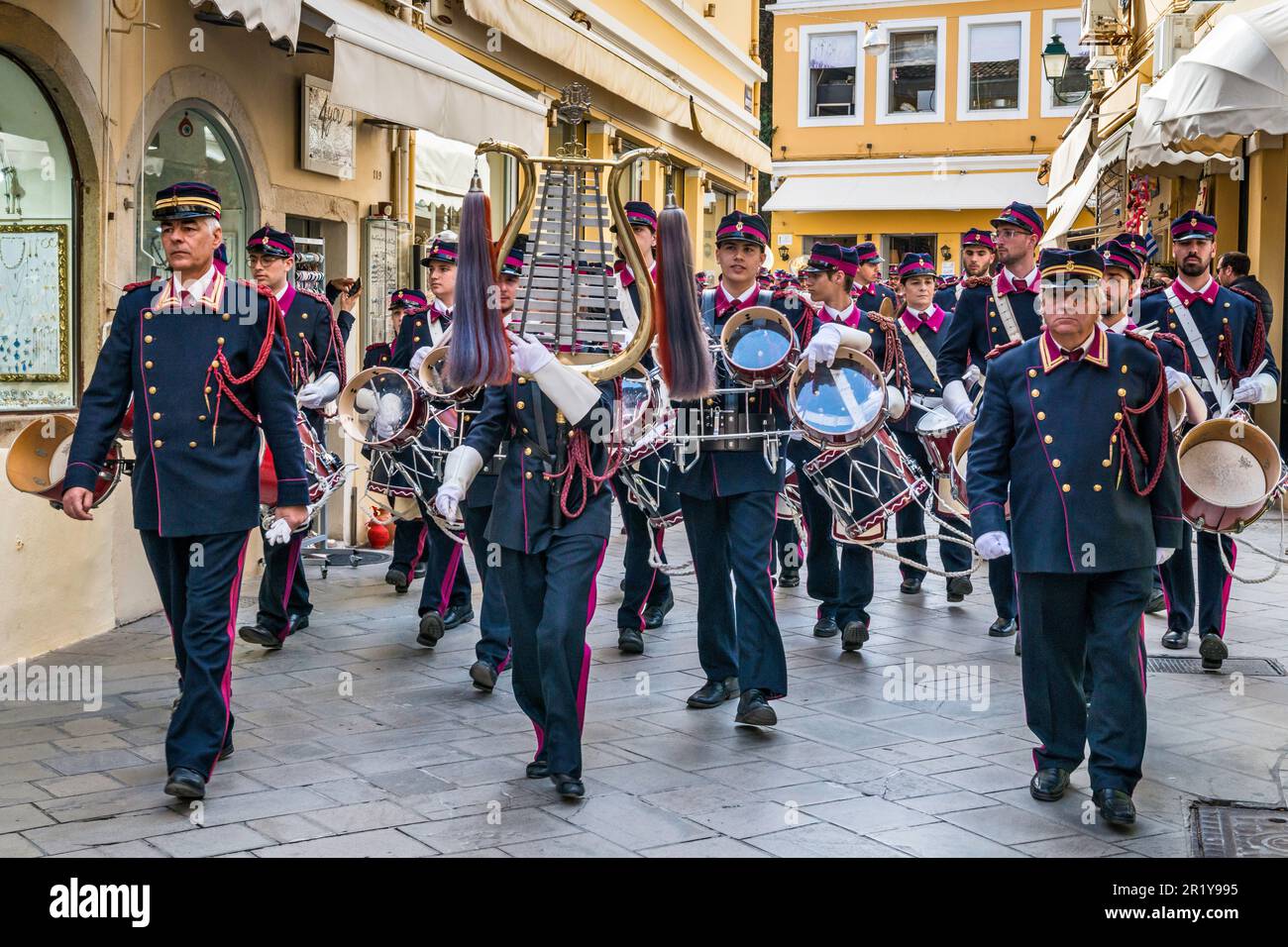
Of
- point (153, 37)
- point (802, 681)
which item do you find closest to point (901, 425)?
point (802, 681)

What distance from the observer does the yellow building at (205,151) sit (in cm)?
823

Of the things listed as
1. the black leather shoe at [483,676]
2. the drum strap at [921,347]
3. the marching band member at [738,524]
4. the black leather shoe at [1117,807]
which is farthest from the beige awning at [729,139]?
the black leather shoe at [1117,807]

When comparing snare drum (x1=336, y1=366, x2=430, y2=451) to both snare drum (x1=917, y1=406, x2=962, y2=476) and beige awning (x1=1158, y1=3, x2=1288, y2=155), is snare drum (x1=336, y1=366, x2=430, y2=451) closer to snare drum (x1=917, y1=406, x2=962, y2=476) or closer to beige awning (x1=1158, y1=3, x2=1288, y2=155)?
snare drum (x1=917, y1=406, x2=962, y2=476)

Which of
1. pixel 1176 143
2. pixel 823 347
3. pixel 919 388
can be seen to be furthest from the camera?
pixel 1176 143

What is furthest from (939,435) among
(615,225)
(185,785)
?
(185,785)

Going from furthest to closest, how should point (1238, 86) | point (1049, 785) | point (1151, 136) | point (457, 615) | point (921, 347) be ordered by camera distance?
point (1151, 136), point (1238, 86), point (921, 347), point (457, 615), point (1049, 785)

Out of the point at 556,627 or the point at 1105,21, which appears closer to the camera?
the point at 556,627

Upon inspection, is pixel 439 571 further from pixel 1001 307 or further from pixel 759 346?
pixel 1001 307

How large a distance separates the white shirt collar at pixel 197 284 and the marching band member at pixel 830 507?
3.07 m

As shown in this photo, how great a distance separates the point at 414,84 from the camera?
10.2 m

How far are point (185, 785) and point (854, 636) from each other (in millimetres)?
3966

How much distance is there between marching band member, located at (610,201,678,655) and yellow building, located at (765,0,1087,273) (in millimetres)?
24397

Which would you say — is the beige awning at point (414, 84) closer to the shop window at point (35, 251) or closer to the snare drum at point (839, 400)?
the shop window at point (35, 251)

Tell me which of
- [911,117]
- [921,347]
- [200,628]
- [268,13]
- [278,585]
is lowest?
[278,585]
